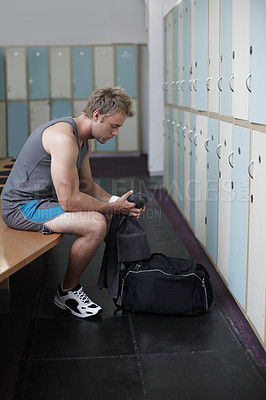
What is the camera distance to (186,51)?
400 cm

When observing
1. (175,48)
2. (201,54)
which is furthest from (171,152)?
(201,54)

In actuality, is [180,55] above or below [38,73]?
below

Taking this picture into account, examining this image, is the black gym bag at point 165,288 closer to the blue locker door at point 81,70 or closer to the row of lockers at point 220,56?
the row of lockers at point 220,56

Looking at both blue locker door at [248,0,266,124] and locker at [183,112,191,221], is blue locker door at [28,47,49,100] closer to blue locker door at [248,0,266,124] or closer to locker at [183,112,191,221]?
locker at [183,112,191,221]

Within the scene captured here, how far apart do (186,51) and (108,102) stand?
1.76m

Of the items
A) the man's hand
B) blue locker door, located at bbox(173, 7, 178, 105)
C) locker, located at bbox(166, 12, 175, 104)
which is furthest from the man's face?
locker, located at bbox(166, 12, 175, 104)

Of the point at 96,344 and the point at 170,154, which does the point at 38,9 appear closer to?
the point at 170,154

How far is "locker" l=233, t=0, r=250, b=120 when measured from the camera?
2.28 m

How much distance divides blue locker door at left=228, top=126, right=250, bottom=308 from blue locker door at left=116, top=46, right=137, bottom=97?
20.9ft

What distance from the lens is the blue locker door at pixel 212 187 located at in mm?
3047

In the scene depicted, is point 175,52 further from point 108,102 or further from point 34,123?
point 34,123

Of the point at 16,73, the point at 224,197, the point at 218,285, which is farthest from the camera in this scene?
the point at 16,73

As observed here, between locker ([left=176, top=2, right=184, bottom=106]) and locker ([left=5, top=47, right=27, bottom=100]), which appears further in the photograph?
locker ([left=5, top=47, right=27, bottom=100])

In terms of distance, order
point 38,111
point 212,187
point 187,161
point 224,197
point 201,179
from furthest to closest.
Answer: point 38,111, point 187,161, point 201,179, point 212,187, point 224,197
